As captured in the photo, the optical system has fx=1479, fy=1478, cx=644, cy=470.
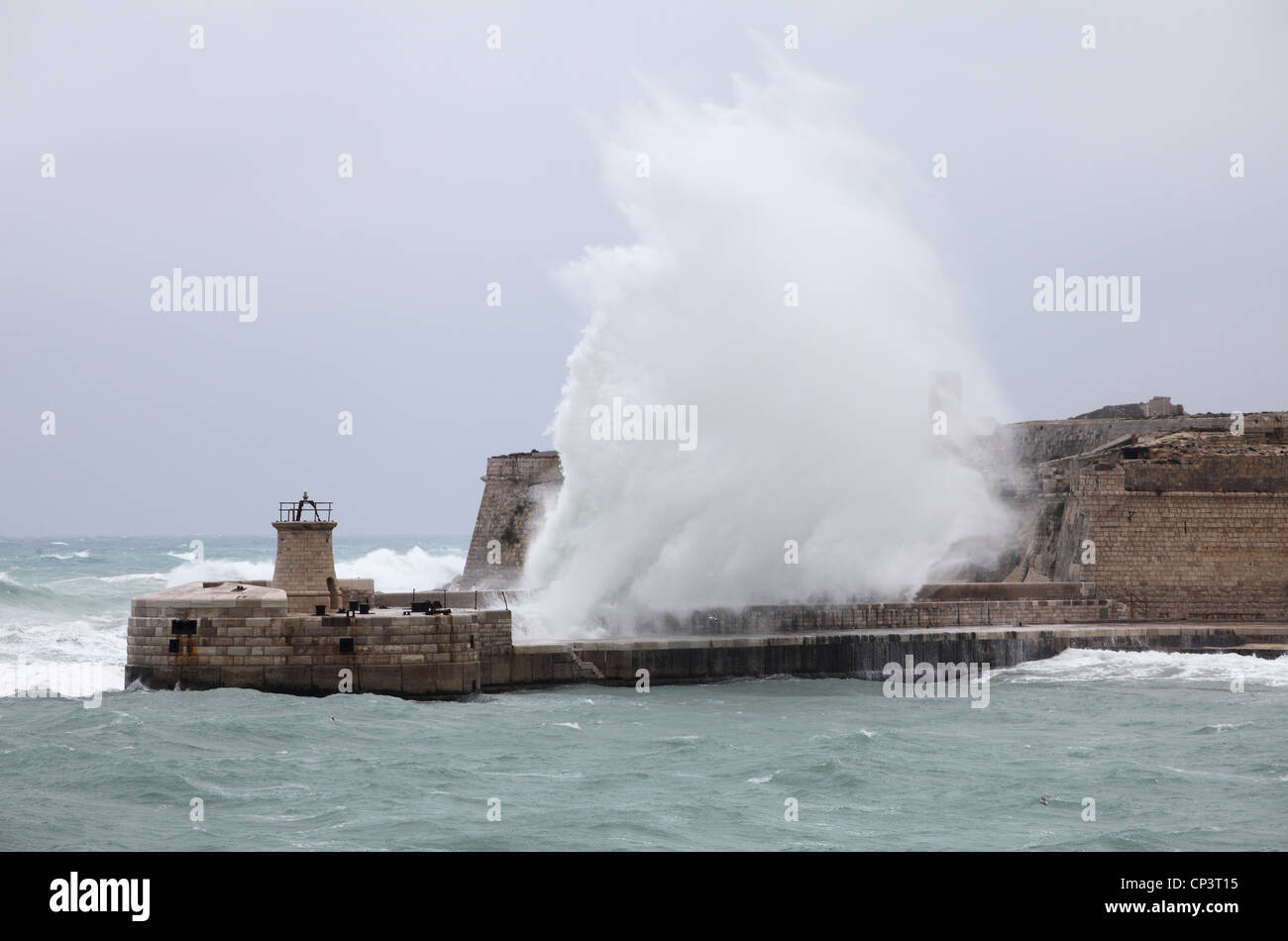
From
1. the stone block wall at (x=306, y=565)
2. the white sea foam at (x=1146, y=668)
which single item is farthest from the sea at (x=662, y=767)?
the stone block wall at (x=306, y=565)

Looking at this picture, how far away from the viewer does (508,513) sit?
36062mm

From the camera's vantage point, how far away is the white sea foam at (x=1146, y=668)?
23.7 metres

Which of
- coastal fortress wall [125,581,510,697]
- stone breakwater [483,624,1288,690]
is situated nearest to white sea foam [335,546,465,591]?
stone breakwater [483,624,1288,690]

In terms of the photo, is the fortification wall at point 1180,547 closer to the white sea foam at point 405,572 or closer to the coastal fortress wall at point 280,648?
the coastal fortress wall at point 280,648

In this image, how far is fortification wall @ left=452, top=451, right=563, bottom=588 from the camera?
115 feet

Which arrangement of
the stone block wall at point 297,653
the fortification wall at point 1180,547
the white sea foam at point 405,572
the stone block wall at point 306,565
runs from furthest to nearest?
the white sea foam at point 405,572
the fortification wall at point 1180,547
the stone block wall at point 306,565
the stone block wall at point 297,653

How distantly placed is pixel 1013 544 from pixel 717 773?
17.6m

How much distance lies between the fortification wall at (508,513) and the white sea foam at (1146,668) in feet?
44.1

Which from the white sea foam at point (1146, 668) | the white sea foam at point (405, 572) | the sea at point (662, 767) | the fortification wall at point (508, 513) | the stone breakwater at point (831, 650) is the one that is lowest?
the sea at point (662, 767)

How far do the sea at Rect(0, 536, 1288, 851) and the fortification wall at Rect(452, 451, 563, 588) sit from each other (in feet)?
39.9

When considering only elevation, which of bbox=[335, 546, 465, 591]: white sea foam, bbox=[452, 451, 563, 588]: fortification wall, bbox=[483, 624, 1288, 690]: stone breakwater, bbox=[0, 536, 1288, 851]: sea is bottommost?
bbox=[0, 536, 1288, 851]: sea

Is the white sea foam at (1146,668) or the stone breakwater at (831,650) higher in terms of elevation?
the stone breakwater at (831,650)

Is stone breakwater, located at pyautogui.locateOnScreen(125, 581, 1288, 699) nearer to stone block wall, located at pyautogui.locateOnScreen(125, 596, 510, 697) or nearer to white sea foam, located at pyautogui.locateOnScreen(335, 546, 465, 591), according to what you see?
stone block wall, located at pyautogui.locateOnScreen(125, 596, 510, 697)
